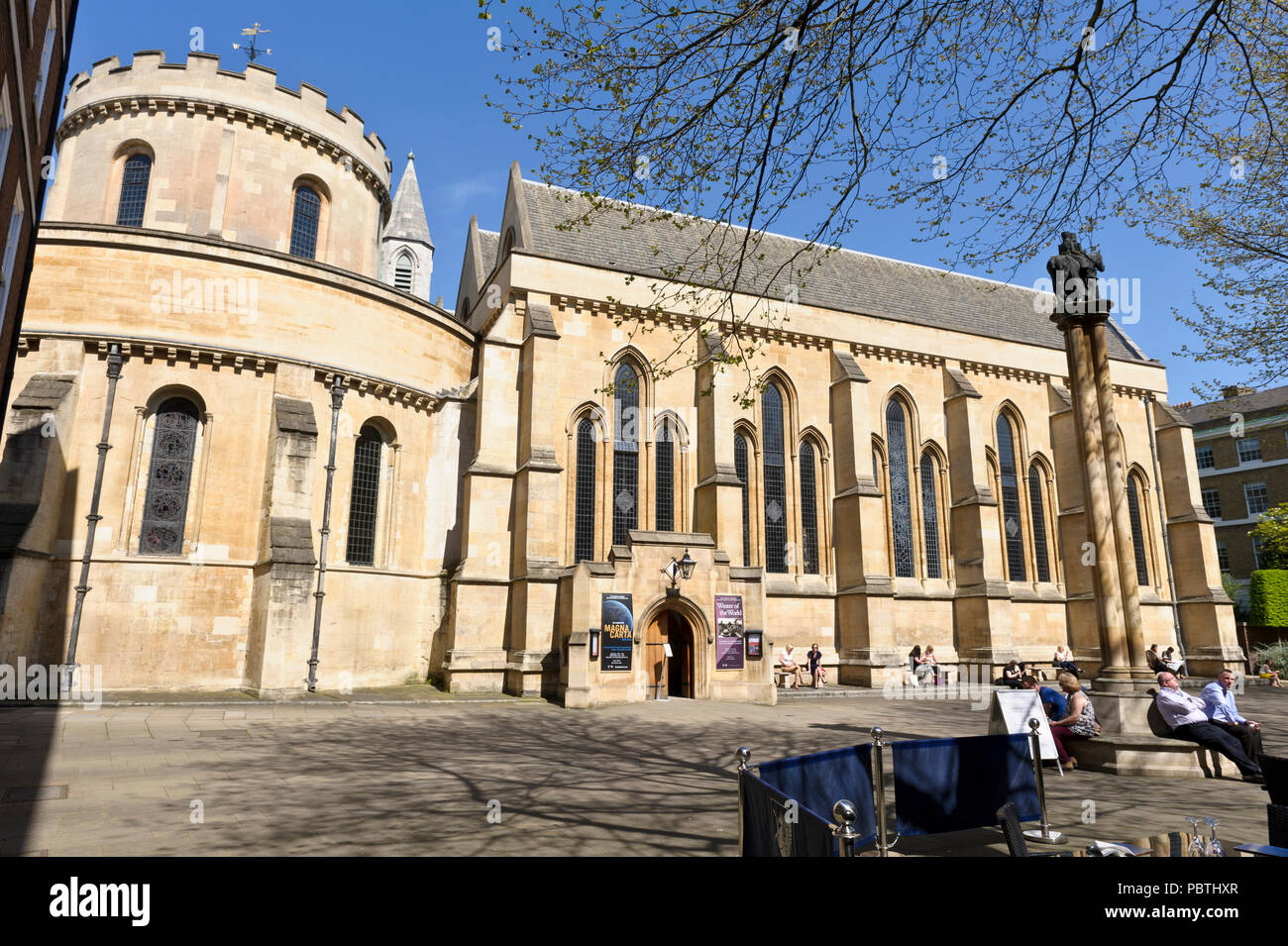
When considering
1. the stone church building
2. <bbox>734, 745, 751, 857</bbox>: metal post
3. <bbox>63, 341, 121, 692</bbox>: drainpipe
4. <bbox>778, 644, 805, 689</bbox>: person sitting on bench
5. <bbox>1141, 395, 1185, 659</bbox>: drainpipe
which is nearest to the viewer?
<bbox>734, 745, 751, 857</bbox>: metal post

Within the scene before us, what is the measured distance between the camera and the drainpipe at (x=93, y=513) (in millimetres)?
14906

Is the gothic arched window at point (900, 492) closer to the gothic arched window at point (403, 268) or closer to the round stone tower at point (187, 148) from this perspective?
→ the round stone tower at point (187, 148)

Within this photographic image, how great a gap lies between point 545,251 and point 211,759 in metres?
16.7

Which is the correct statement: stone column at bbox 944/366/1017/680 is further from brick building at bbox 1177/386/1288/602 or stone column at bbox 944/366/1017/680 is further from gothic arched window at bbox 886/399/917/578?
brick building at bbox 1177/386/1288/602

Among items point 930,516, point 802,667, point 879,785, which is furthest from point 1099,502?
point 930,516

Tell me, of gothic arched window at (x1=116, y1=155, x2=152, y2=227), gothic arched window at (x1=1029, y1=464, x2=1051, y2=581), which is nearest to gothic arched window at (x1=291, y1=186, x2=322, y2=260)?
gothic arched window at (x1=116, y1=155, x2=152, y2=227)

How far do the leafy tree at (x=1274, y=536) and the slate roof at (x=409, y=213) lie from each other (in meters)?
39.9

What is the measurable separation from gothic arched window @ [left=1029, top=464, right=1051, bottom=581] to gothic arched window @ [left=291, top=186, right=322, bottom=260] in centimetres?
2688

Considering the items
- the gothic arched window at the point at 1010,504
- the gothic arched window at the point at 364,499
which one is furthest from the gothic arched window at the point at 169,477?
the gothic arched window at the point at 1010,504

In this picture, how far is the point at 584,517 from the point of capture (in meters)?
21.1

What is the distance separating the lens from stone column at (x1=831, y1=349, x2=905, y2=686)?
21859 millimetres

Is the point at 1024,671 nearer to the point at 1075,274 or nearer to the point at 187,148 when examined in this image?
the point at 1075,274

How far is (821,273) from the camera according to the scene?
2831 centimetres
